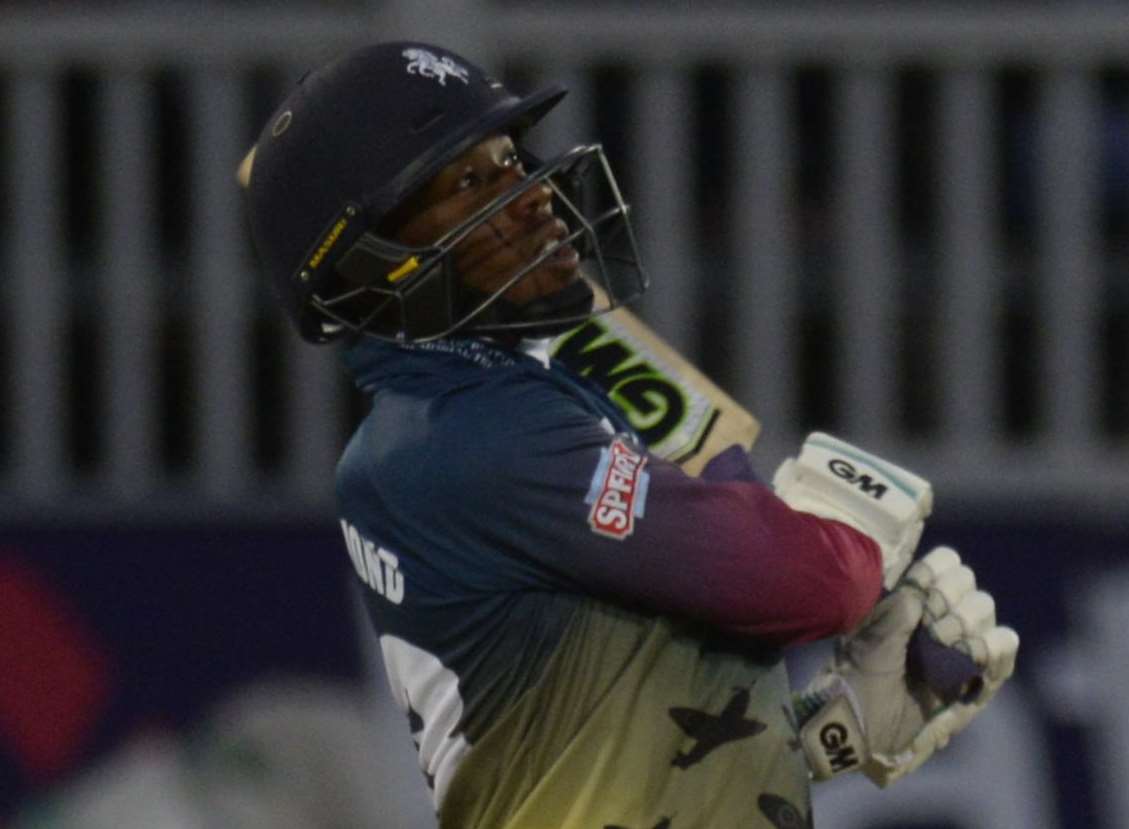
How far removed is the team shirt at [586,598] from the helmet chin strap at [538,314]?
4cm

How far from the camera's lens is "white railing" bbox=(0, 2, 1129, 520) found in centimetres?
702

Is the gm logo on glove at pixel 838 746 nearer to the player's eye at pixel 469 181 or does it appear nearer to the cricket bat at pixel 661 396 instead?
the cricket bat at pixel 661 396

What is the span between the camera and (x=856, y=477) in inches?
152

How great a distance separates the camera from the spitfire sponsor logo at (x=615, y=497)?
357cm

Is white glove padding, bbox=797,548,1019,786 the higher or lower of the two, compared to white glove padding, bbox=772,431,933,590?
lower

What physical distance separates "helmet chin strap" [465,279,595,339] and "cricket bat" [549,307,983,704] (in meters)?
0.24

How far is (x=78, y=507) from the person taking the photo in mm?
6840

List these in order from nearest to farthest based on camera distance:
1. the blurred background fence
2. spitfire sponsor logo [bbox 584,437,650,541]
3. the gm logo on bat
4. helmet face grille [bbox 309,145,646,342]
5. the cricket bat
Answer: spitfire sponsor logo [bbox 584,437,650,541] → helmet face grille [bbox 309,145,646,342] → the gm logo on bat → the cricket bat → the blurred background fence

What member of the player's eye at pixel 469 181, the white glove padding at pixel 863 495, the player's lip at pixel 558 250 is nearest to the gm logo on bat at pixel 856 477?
the white glove padding at pixel 863 495

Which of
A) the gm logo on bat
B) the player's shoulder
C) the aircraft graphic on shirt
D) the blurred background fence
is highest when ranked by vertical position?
the player's shoulder

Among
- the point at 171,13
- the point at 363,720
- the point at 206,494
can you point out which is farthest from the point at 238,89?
the point at 363,720

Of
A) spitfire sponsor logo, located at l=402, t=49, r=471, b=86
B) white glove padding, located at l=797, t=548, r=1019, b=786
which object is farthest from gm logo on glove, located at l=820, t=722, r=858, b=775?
spitfire sponsor logo, located at l=402, t=49, r=471, b=86

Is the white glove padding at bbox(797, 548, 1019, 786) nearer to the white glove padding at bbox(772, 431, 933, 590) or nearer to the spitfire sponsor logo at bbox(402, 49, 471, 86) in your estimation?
the white glove padding at bbox(772, 431, 933, 590)

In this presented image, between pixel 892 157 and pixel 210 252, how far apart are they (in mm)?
1576
